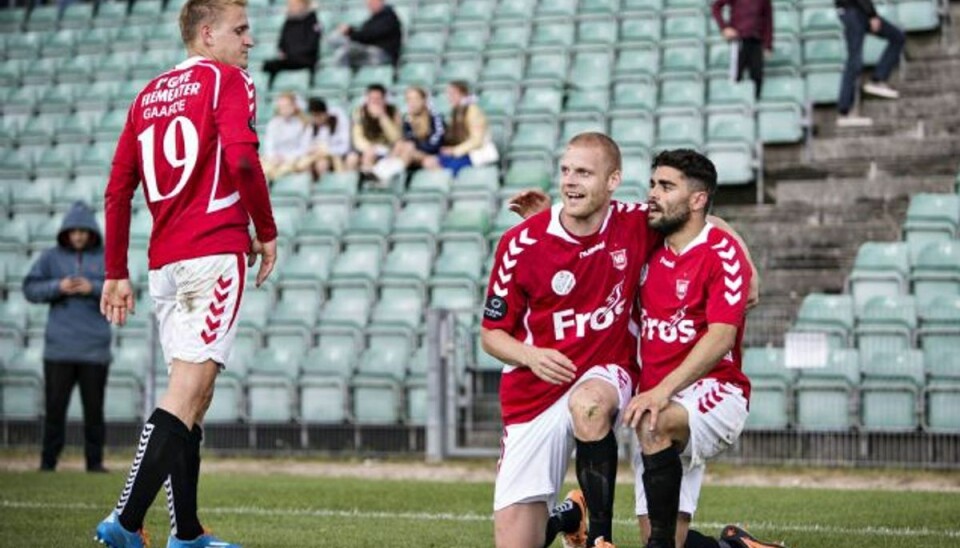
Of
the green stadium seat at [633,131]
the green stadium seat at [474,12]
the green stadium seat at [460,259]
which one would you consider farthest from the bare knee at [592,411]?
the green stadium seat at [474,12]

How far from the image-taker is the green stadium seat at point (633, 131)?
1714cm

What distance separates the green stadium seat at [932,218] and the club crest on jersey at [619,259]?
853 cm

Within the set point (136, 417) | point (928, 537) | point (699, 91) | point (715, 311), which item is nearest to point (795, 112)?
point (699, 91)

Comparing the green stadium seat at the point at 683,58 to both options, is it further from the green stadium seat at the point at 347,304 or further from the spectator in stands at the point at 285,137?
the green stadium seat at the point at 347,304

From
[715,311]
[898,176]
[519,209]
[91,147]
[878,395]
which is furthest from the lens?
[91,147]

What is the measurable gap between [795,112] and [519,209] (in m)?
10.3

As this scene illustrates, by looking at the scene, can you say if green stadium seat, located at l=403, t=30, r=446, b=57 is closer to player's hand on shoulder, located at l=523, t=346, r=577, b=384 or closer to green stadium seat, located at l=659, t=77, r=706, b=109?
green stadium seat, located at l=659, t=77, r=706, b=109

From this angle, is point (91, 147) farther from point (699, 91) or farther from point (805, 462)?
point (805, 462)

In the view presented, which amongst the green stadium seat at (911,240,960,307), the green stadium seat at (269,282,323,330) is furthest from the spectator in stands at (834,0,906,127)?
the green stadium seat at (269,282,323,330)

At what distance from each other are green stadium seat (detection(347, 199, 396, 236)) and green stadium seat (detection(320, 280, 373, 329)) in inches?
31.4

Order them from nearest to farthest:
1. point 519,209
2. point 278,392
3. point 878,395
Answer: point 519,209, point 878,395, point 278,392

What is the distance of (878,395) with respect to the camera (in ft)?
43.7

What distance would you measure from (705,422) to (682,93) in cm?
1175

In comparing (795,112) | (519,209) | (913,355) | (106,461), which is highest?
(795,112)
